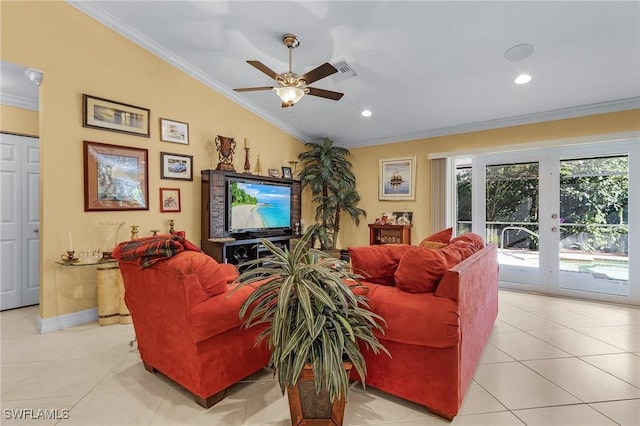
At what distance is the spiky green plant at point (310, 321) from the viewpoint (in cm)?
136

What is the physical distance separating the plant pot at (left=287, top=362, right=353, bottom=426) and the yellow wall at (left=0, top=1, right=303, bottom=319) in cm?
298

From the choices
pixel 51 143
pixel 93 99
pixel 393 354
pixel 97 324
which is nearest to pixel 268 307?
pixel 393 354

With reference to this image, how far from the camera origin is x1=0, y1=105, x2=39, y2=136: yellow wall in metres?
3.54

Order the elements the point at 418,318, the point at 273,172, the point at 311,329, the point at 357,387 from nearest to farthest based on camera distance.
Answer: the point at 311,329 → the point at 418,318 → the point at 357,387 → the point at 273,172

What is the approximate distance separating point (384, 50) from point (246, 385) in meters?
3.38

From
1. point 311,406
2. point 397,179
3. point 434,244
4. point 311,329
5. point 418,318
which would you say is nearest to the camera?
point 311,329

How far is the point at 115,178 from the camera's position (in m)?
3.40

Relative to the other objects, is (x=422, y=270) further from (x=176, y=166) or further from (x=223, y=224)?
(x=176, y=166)

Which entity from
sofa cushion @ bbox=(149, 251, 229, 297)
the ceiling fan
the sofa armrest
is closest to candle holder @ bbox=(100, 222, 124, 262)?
sofa cushion @ bbox=(149, 251, 229, 297)

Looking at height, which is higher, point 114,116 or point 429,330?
point 114,116

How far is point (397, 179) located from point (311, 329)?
4.53 meters

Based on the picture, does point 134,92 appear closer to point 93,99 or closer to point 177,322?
point 93,99

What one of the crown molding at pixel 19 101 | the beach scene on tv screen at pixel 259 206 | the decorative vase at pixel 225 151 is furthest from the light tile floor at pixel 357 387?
the crown molding at pixel 19 101

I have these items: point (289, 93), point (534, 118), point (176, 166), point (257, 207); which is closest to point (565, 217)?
point (534, 118)
